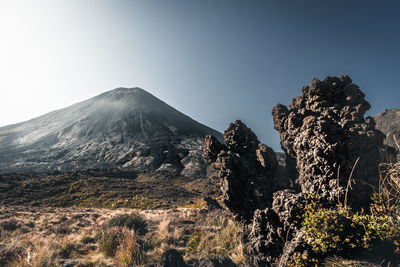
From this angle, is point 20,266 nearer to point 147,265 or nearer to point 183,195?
point 147,265

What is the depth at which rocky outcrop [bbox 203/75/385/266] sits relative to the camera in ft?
13.1

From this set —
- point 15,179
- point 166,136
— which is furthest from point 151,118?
point 15,179

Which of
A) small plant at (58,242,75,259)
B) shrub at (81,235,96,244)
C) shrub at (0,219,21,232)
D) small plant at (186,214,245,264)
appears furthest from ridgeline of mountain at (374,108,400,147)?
shrub at (0,219,21,232)

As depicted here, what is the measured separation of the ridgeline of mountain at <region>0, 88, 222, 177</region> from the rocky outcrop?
51790mm

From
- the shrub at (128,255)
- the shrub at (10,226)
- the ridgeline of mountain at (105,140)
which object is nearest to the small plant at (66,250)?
the shrub at (128,255)

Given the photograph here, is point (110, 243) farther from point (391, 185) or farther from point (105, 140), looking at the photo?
point (105, 140)

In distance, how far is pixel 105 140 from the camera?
3211 inches

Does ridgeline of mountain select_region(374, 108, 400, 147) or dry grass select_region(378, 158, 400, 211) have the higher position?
ridgeline of mountain select_region(374, 108, 400, 147)

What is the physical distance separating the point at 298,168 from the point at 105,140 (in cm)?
8597

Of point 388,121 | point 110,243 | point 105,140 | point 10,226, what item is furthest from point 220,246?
point 105,140

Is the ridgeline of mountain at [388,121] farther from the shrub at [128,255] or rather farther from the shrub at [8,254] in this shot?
the shrub at [8,254]

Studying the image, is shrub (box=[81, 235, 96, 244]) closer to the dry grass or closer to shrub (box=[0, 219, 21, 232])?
shrub (box=[0, 219, 21, 232])

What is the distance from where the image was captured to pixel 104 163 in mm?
65750

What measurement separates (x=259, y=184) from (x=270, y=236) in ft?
7.10
